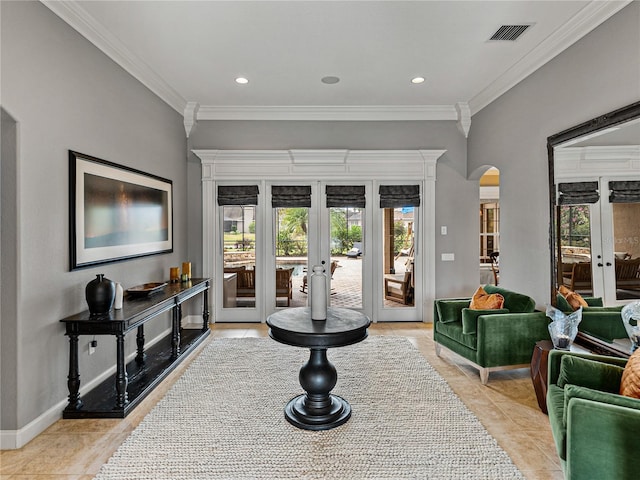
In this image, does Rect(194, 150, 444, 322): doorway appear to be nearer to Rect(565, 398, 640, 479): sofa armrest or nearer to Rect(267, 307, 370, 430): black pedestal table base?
Rect(267, 307, 370, 430): black pedestal table base

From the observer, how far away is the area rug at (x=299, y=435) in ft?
6.95

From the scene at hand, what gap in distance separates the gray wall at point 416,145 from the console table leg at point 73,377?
277 centimetres

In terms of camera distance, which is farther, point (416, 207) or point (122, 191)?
point (416, 207)

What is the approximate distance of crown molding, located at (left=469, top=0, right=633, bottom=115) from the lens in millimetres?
2809

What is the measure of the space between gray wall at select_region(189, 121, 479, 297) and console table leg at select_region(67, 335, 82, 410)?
9.10 feet

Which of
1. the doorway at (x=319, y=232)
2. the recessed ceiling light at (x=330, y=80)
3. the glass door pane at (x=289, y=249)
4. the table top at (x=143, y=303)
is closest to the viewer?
the table top at (x=143, y=303)

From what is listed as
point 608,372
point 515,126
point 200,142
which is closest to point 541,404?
point 608,372

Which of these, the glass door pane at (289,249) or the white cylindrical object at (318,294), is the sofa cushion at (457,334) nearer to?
the white cylindrical object at (318,294)

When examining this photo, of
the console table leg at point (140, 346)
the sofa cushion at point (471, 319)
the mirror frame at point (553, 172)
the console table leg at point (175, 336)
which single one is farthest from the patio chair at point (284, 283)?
the mirror frame at point (553, 172)

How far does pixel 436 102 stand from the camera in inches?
204

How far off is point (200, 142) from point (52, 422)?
393 centimetres

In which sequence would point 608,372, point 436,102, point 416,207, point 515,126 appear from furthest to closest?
1. point 416,207
2. point 436,102
3. point 515,126
4. point 608,372

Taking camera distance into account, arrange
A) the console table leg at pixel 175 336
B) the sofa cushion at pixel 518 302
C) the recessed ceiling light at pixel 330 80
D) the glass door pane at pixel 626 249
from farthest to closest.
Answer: the recessed ceiling light at pixel 330 80 → the console table leg at pixel 175 336 → the sofa cushion at pixel 518 302 → the glass door pane at pixel 626 249

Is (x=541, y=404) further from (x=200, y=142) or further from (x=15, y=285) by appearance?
(x=200, y=142)
